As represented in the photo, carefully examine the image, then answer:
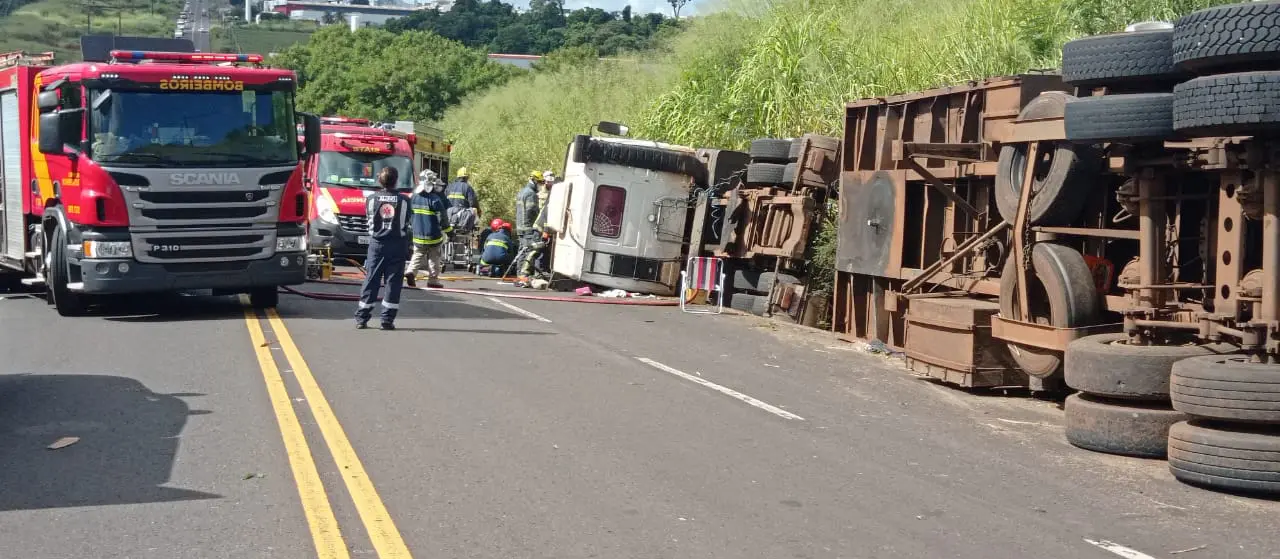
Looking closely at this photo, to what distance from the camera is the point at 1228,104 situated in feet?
24.4

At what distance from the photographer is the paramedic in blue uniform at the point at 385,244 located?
14219 mm

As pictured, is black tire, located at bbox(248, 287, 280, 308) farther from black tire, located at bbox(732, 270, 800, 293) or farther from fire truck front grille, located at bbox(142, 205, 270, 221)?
black tire, located at bbox(732, 270, 800, 293)

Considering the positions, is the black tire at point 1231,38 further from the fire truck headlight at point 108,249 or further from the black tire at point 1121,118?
the fire truck headlight at point 108,249

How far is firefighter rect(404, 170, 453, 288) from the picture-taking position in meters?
19.5

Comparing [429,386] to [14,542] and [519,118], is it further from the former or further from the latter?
[519,118]

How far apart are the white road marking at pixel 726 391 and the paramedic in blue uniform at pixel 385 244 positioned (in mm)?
3282

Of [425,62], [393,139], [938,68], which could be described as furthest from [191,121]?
[425,62]

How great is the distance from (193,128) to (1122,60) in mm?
10027

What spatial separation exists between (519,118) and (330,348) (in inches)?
1433

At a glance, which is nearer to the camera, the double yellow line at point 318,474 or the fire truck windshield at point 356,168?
the double yellow line at point 318,474

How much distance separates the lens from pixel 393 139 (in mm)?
27281

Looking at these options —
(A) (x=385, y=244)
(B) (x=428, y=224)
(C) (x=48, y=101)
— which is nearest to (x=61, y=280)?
(C) (x=48, y=101)

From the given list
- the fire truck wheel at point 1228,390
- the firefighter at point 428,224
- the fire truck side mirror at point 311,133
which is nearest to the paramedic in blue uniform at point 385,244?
the fire truck side mirror at point 311,133

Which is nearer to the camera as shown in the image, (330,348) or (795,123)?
(330,348)
